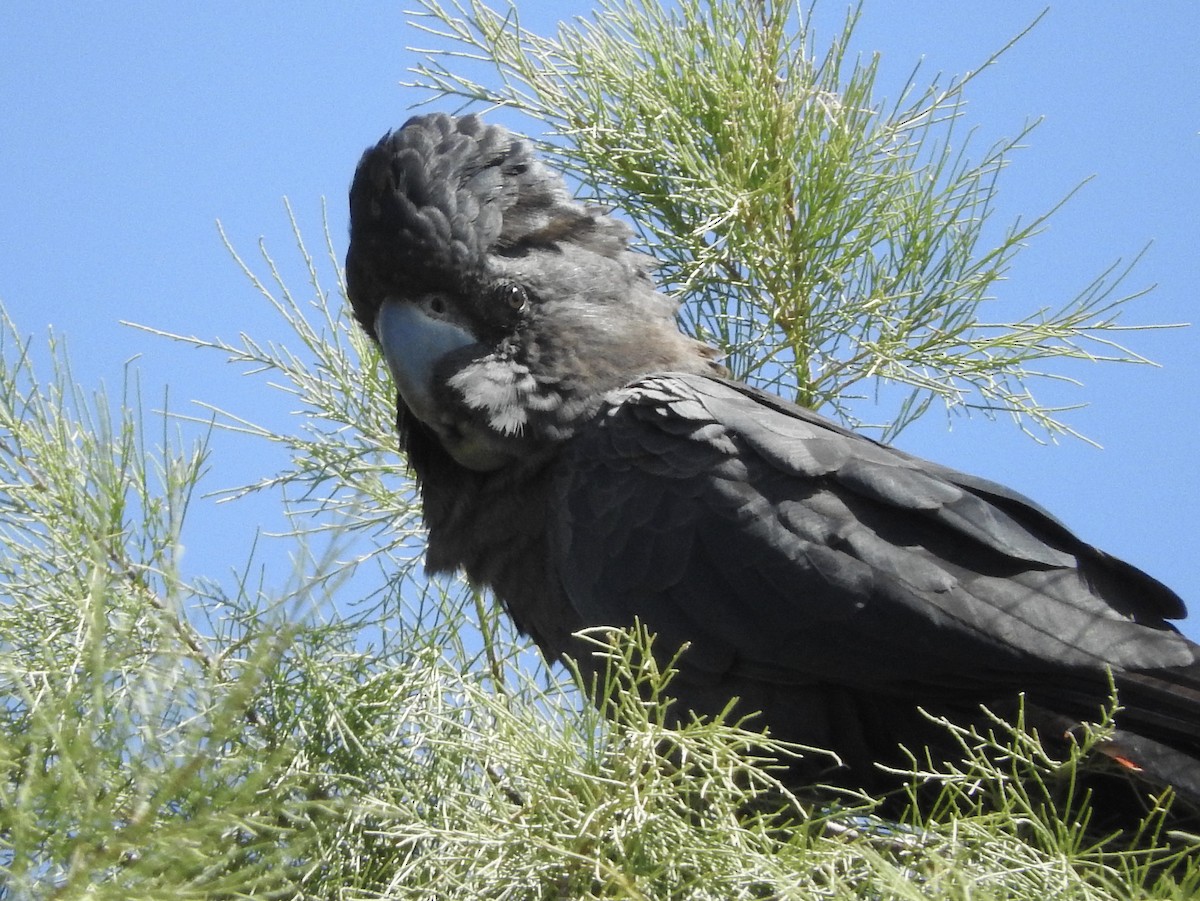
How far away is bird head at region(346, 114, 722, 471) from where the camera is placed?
2.86 meters

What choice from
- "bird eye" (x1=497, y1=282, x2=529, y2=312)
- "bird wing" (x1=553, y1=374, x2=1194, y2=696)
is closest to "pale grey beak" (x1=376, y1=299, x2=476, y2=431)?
"bird eye" (x1=497, y1=282, x2=529, y2=312)

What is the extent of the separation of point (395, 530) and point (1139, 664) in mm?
1968

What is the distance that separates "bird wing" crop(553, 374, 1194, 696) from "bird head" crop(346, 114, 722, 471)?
231 mm

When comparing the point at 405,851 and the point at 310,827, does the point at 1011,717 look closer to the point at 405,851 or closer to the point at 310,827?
the point at 405,851

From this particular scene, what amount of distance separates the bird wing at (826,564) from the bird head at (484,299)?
0.76ft

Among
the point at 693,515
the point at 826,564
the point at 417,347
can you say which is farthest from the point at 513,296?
the point at 826,564

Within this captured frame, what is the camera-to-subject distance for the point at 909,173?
3127 mm

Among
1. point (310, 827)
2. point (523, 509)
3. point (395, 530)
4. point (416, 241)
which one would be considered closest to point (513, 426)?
point (523, 509)

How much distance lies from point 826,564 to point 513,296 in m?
0.99

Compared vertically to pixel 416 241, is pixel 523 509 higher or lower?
lower

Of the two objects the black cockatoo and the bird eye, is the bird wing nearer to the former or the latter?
the black cockatoo

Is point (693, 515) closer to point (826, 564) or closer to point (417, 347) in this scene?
point (826, 564)

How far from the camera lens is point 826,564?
2.48 m

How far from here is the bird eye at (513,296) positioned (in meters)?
2.91
